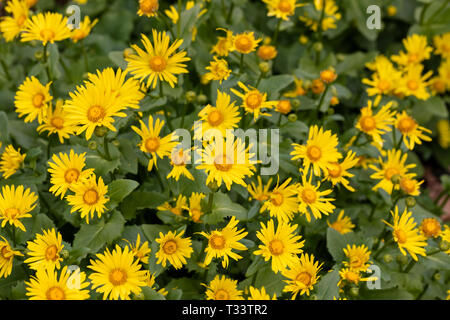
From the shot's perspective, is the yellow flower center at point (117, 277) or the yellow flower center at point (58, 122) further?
the yellow flower center at point (58, 122)

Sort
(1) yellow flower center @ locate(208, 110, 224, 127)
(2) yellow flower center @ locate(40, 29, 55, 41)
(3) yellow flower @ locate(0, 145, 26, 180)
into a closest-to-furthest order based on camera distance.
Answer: (1) yellow flower center @ locate(208, 110, 224, 127), (3) yellow flower @ locate(0, 145, 26, 180), (2) yellow flower center @ locate(40, 29, 55, 41)

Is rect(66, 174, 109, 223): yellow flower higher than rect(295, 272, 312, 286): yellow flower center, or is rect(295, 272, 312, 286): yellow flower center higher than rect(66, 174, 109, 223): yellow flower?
rect(66, 174, 109, 223): yellow flower

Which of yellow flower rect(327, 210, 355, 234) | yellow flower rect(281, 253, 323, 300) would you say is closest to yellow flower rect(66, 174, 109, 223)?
yellow flower rect(281, 253, 323, 300)

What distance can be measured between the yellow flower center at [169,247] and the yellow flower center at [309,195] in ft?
1.81

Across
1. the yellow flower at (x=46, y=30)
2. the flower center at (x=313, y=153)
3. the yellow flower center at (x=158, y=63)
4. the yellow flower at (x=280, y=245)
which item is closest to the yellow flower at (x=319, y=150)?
the flower center at (x=313, y=153)

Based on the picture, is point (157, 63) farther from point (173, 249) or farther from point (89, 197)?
point (173, 249)

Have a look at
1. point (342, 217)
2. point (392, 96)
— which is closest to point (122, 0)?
point (392, 96)

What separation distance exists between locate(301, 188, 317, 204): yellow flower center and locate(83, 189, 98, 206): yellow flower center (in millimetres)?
819

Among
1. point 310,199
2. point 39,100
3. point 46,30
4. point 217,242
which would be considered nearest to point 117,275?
point 217,242

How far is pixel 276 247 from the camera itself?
179 cm

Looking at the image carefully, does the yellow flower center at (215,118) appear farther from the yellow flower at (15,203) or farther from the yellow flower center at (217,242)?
the yellow flower at (15,203)

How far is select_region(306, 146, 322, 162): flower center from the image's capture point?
193 centimetres

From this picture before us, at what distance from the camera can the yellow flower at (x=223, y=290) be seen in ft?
5.83

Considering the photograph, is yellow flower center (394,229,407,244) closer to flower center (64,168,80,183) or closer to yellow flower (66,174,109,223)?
yellow flower (66,174,109,223)
